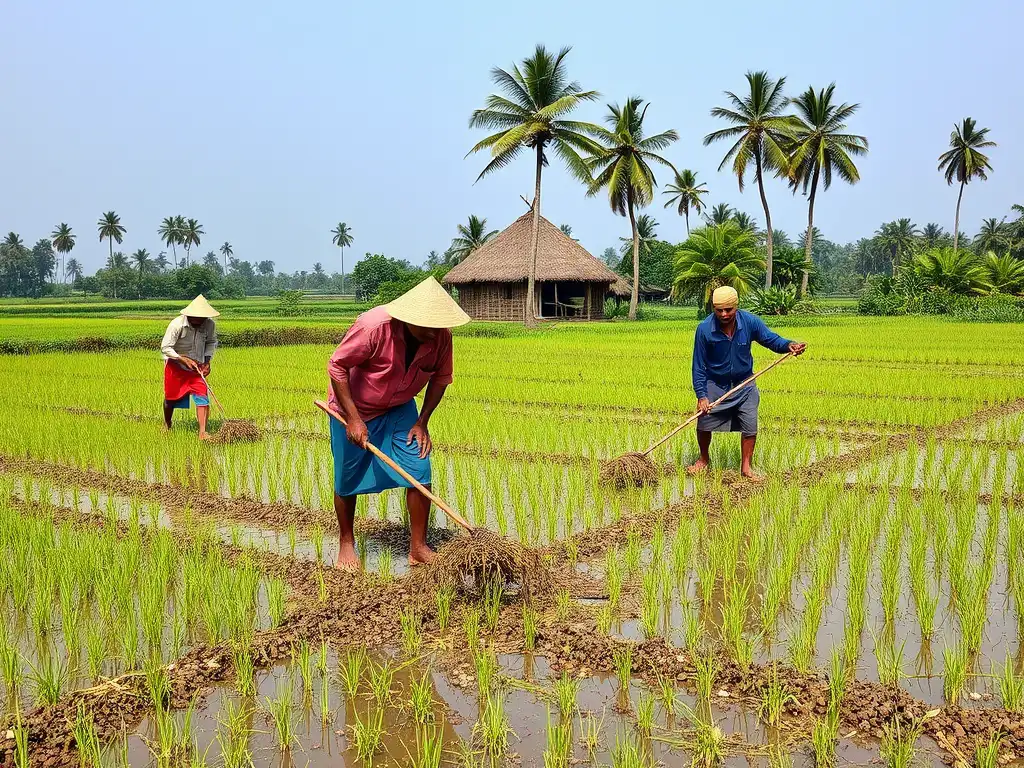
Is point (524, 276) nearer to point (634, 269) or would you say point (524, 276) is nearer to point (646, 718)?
point (634, 269)

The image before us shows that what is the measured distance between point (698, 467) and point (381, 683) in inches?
130

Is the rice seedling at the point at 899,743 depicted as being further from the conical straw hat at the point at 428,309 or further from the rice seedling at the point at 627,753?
the conical straw hat at the point at 428,309

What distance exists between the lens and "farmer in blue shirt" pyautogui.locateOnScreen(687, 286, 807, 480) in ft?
17.0

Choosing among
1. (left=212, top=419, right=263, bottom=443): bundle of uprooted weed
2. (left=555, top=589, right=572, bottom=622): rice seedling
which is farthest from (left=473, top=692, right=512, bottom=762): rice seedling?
(left=212, top=419, right=263, bottom=443): bundle of uprooted weed

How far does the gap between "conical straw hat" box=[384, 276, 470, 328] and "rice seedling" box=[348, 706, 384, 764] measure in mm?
1453

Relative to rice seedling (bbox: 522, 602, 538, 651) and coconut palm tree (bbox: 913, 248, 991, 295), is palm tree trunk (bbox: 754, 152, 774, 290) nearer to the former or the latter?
coconut palm tree (bbox: 913, 248, 991, 295)

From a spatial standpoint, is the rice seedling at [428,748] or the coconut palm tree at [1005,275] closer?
the rice seedling at [428,748]

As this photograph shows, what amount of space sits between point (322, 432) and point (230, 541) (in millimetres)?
3074

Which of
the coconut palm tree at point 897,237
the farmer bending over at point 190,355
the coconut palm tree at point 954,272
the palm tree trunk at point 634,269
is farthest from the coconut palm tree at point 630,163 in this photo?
the coconut palm tree at point 897,237

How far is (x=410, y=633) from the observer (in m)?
2.89

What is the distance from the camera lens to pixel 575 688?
99.0 inches

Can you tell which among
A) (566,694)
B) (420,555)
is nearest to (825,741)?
(566,694)

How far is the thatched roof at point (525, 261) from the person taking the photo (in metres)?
25.2

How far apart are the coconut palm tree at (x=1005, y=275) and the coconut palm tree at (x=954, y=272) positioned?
420mm
